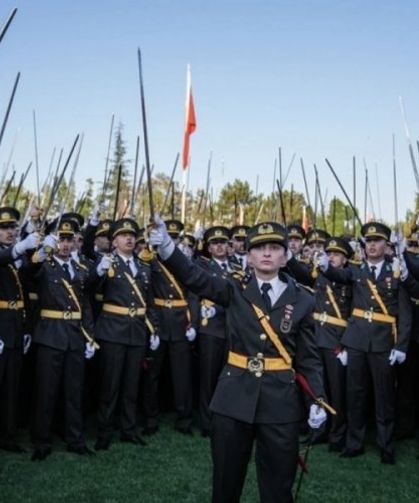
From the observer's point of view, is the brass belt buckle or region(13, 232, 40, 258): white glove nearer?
the brass belt buckle

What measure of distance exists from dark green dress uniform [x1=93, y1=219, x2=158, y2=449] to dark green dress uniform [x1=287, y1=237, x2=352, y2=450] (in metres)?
1.92

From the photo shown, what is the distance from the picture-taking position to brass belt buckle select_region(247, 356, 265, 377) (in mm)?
4172

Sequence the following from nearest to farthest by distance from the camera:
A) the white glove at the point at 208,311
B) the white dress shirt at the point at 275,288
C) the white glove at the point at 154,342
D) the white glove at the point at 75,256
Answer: the white dress shirt at the point at 275,288 → the white glove at the point at 75,256 → the white glove at the point at 154,342 → the white glove at the point at 208,311

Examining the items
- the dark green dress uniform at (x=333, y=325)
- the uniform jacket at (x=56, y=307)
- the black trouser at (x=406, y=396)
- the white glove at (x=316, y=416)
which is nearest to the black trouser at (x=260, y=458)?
the white glove at (x=316, y=416)

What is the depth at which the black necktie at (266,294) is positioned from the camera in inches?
167

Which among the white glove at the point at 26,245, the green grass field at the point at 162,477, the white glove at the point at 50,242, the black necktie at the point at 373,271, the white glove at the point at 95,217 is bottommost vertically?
the green grass field at the point at 162,477

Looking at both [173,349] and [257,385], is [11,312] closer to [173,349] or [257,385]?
[173,349]

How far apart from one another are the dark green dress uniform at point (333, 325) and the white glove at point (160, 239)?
3.94m

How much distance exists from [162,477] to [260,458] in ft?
7.98

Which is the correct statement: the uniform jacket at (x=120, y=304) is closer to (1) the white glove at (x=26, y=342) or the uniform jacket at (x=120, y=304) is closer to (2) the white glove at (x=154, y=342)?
(2) the white glove at (x=154, y=342)

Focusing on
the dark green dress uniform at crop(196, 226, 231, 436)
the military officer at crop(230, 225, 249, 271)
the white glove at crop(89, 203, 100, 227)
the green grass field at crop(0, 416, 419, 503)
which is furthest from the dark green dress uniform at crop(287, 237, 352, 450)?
the white glove at crop(89, 203, 100, 227)

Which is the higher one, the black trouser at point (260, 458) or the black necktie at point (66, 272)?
the black necktie at point (66, 272)

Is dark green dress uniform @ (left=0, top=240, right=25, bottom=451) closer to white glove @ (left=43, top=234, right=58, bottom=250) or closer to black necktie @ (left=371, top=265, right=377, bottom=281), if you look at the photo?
white glove @ (left=43, top=234, right=58, bottom=250)

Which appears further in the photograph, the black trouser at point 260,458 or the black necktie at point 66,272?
the black necktie at point 66,272
